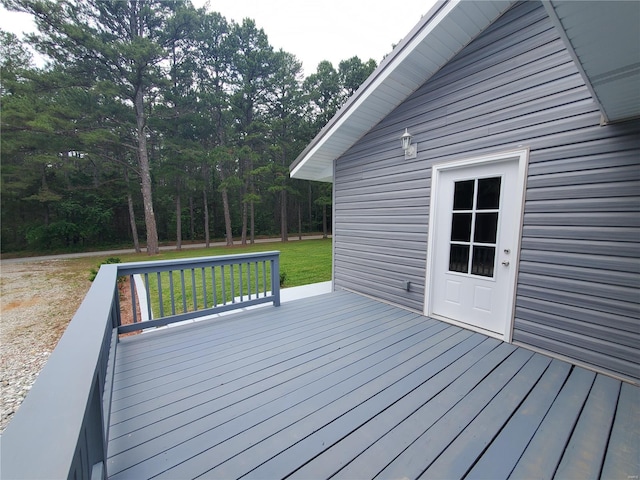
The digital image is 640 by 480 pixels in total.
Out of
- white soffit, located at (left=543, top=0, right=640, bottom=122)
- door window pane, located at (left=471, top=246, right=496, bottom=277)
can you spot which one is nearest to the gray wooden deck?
door window pane, located at (left=471, top=246, right=496, bottom=277)

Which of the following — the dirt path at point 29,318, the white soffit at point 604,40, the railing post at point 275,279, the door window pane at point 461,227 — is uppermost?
the white soffit at point 604,40

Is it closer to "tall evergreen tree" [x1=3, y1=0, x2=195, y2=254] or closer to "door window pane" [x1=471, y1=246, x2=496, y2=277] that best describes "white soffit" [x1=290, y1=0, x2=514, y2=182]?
"door window pane" [x1=471, y1=246, x2=496, y2=277]

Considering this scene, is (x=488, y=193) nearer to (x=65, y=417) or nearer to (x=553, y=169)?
(x=553, y=169)

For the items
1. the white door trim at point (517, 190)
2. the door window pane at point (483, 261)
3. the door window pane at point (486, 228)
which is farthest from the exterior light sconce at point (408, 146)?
the door window pane at point (483, 261)

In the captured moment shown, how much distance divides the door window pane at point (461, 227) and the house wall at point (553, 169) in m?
0.34

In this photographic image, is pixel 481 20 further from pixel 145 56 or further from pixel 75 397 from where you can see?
pixel 145 56

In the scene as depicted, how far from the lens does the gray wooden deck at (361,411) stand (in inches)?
55.3

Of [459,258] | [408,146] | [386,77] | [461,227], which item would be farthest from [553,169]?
[386,77]

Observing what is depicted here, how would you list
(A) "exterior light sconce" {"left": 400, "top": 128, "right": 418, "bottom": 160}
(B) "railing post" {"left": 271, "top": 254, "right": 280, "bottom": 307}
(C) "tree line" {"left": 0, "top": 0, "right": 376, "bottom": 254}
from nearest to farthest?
(A) "exterior light sconce" {"left": 400, "top": 128, "right": 418, "bottom": 160} → (B) "railing post" {"left": 271, "top": 254, "right": 280, "bottom": 307} → (C) "tree line" {"left": 0, "top": 0, "right": 376, "bottom": 254}

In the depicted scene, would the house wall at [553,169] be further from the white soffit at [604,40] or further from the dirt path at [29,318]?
the dirt path at [29,318]

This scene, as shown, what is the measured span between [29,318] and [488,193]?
7658 mm

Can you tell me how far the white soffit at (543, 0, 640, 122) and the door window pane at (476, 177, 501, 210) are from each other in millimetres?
1109

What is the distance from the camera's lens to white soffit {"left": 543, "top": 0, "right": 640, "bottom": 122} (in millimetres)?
1139

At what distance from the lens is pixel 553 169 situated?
94.0 inches
